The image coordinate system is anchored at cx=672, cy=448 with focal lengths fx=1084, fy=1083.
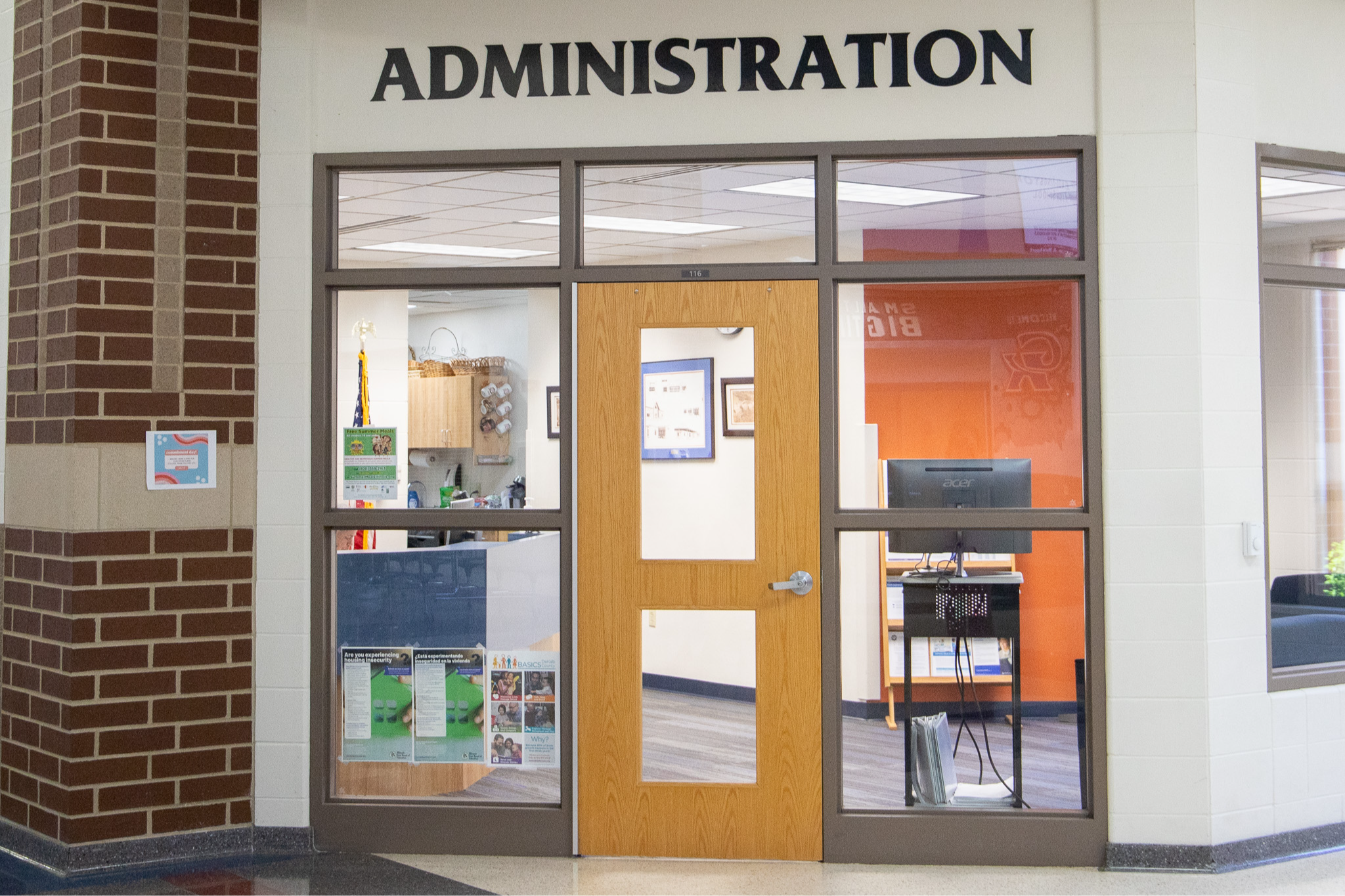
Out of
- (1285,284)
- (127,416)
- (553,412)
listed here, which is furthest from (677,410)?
(1285,284)

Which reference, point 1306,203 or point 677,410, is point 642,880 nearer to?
point 677,410

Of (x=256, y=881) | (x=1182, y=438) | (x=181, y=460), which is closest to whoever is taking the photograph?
(x=256, y=881)

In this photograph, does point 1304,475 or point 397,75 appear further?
point 1304,475

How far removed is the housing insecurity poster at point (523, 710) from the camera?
392 centimetres

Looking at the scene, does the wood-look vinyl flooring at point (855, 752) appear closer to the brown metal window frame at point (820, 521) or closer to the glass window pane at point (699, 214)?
the brown metal window frame at point (820, 521)

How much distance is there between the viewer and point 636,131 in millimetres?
3879

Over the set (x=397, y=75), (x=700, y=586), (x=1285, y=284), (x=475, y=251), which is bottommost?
(x=700, y=586)

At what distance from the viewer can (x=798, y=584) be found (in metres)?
3.77

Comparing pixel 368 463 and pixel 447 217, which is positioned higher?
pixel 447 217

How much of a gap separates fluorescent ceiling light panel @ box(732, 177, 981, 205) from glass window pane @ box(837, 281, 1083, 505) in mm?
301

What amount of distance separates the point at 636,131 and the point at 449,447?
1.32 m

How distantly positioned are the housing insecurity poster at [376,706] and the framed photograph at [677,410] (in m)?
1.21

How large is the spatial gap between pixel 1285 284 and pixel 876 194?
156cm

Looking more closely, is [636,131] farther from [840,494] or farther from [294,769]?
[294,769]
